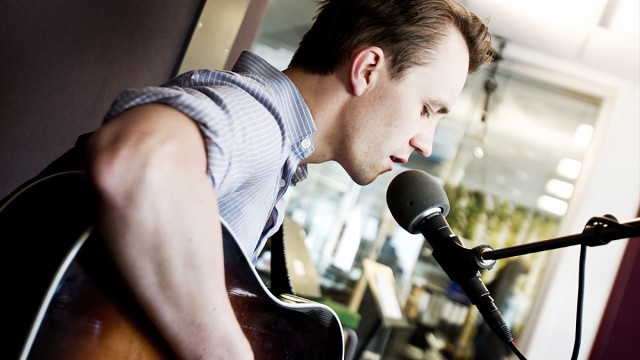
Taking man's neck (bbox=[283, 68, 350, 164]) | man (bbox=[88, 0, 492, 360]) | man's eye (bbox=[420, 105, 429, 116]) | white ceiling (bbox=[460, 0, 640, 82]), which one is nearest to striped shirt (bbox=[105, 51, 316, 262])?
man (bbox=[88, 0, 492, 360])

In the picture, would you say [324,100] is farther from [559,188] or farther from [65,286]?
[559,188]

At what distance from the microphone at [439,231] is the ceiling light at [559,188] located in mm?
3932

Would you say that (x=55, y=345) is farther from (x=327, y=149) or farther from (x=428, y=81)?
(x=428, y=81)

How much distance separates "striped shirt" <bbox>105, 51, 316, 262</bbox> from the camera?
0.68 meters

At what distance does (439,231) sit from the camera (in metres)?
0.99

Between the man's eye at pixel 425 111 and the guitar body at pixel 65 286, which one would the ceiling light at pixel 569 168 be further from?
the guitar body at pixel 65 286

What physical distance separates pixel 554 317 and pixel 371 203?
1.83 m

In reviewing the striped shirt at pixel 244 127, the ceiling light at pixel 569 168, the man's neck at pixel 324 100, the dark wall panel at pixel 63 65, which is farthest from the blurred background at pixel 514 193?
the striped shirt at pixel 244 127

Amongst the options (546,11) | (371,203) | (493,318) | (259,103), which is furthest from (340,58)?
(371,203)

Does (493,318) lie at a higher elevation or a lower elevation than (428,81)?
lower

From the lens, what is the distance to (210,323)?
0.71 m

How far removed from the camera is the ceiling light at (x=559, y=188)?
466 cm

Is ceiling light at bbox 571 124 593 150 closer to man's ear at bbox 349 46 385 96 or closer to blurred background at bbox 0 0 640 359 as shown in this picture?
blurred background at bbox 0 0 640 359

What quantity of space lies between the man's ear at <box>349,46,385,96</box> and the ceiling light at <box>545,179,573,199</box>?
3917mm
